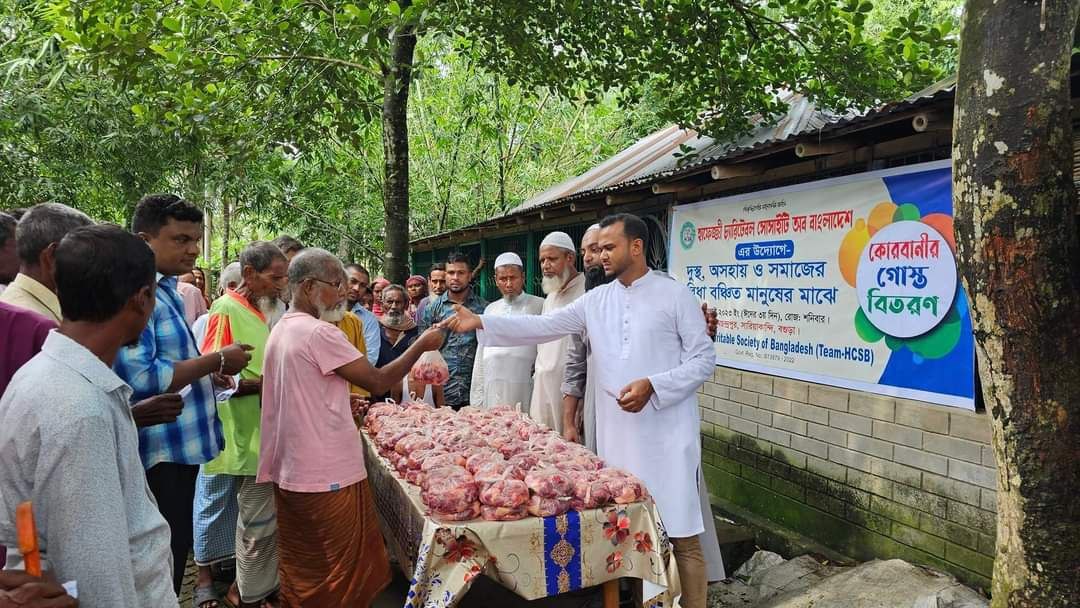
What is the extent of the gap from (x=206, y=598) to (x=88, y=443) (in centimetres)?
306

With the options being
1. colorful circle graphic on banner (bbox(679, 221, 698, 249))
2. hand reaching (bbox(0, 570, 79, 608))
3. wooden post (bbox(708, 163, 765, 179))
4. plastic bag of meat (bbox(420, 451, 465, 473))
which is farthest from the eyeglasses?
colorful circle graphic on banner (bbox(679, 221, 698, 249))

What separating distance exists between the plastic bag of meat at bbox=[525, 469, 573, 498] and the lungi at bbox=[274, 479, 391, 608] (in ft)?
3.21

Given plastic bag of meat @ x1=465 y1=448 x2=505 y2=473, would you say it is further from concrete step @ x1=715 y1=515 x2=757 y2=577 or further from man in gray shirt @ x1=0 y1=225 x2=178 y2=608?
concrete step @ x1=715 y1=515 x2=757 y2=577

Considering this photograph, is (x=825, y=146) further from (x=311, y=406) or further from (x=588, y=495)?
(x=311, y=406)

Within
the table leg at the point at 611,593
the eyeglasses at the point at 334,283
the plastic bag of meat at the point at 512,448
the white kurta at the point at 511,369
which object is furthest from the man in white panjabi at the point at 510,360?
the table leg at the point at 611,593

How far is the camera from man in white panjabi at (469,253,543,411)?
223 inches

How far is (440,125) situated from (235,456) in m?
15.7

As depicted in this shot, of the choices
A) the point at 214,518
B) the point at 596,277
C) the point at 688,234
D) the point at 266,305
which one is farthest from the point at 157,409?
the point at 688,234

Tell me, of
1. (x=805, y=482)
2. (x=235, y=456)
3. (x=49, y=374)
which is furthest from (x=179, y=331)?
(x=805, y=482)

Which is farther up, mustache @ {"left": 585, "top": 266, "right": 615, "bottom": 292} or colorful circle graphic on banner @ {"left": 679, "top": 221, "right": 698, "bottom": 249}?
colorful circle graphic on banner @ {"left": 679, "top": 221, "right": 698, "bottom": 249}

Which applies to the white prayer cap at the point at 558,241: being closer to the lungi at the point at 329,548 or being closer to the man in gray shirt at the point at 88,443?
the lungi at the point at 329,548

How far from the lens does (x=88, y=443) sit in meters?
1.46

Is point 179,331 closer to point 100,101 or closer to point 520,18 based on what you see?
point 520,18

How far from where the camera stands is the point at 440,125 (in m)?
18.6
